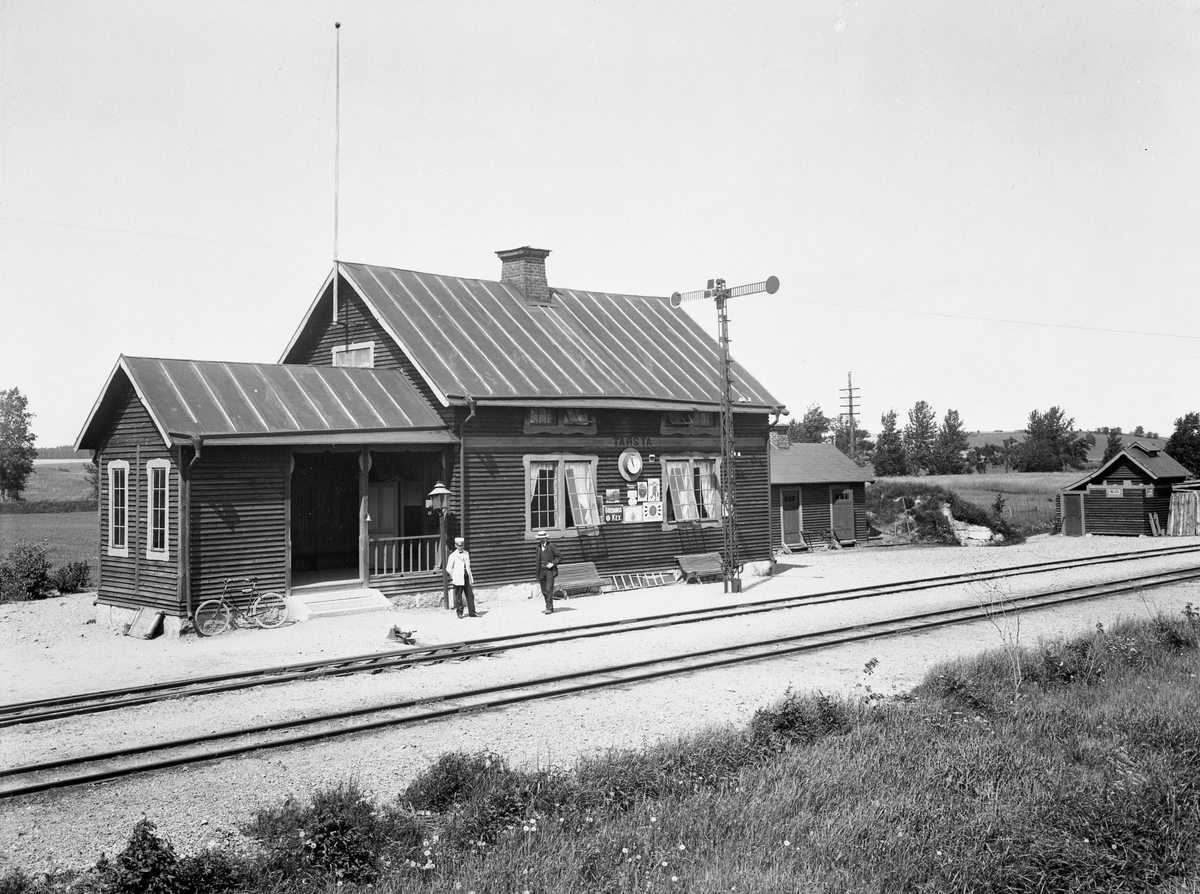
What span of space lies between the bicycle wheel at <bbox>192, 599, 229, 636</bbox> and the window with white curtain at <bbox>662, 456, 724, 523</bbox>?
10.8 metres

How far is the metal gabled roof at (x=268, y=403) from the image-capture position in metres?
18.7

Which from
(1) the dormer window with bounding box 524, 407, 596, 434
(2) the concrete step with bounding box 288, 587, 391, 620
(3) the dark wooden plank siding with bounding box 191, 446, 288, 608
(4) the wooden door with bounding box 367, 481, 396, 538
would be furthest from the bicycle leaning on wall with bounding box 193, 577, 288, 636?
(1) the dormer window with bounding box 524, 407, 596, 434

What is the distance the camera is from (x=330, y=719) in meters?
11.6

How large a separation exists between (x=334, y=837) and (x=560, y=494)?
16234 millimetres

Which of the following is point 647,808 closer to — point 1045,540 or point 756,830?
point 756,830

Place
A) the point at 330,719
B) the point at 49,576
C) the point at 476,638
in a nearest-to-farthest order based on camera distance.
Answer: the point at 330,719 → the point at 476,638 → the point at 49,576

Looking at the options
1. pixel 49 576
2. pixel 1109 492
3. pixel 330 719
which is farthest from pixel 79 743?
pixel 1109 492

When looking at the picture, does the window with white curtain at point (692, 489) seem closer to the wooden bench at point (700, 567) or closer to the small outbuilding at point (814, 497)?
the wooden bench at point (700, 567)

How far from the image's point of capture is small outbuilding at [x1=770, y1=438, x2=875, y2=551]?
126 ft

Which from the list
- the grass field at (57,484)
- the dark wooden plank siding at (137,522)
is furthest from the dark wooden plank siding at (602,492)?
the grass field at (57,484)

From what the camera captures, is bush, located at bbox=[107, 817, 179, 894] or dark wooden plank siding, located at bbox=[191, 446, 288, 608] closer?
bush, located at bbox=[107, 817, 179, 894]

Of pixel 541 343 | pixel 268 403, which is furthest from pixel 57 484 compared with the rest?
pixel 268 403

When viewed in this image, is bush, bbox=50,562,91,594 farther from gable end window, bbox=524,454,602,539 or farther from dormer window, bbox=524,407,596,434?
dormer window, bbox=524,407,596,434

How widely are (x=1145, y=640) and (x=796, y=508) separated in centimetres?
2395
